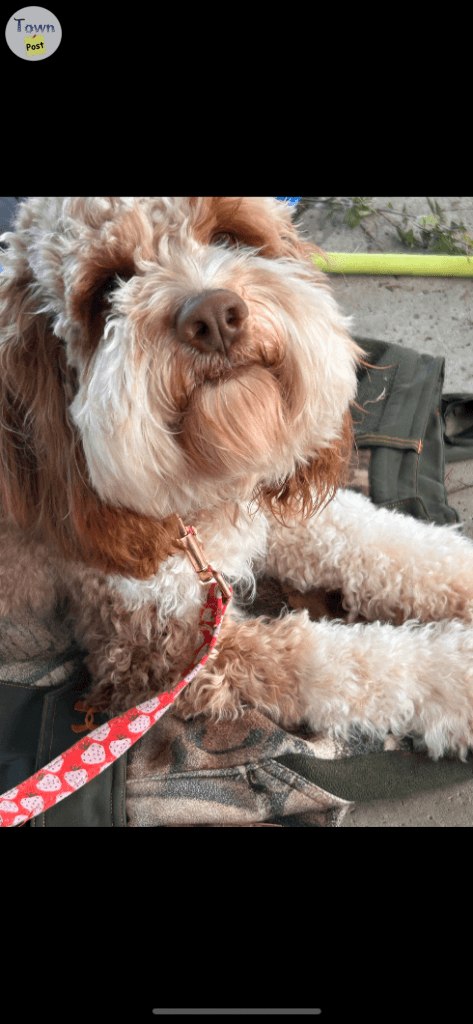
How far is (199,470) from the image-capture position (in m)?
1.32

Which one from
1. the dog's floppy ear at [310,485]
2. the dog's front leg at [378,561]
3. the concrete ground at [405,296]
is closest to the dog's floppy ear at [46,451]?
the dog's floppy ear at [310,485]

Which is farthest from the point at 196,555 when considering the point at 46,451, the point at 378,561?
the point at 378,561

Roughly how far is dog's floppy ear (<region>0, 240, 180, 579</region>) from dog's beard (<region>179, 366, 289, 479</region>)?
0.24 metres

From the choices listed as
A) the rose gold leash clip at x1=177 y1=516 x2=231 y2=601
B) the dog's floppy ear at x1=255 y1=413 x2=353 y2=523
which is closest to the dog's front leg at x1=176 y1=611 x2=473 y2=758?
the rose gold leash clip at x1=177 y1=516 x2=231 y2=601

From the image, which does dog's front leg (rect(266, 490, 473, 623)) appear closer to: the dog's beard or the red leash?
the red leash

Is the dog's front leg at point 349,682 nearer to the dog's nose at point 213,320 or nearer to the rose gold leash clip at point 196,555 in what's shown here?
the rose gold leash clip at point 196,555

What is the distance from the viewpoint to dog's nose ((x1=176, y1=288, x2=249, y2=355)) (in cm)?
110

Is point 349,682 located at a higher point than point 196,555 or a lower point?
lower

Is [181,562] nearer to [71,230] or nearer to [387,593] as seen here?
[387,593]

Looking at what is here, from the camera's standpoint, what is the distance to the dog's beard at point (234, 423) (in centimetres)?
119

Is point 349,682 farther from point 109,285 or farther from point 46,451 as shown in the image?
point 109,285

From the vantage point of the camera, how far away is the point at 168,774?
64.7 inches

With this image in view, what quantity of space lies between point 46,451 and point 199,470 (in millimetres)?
359
